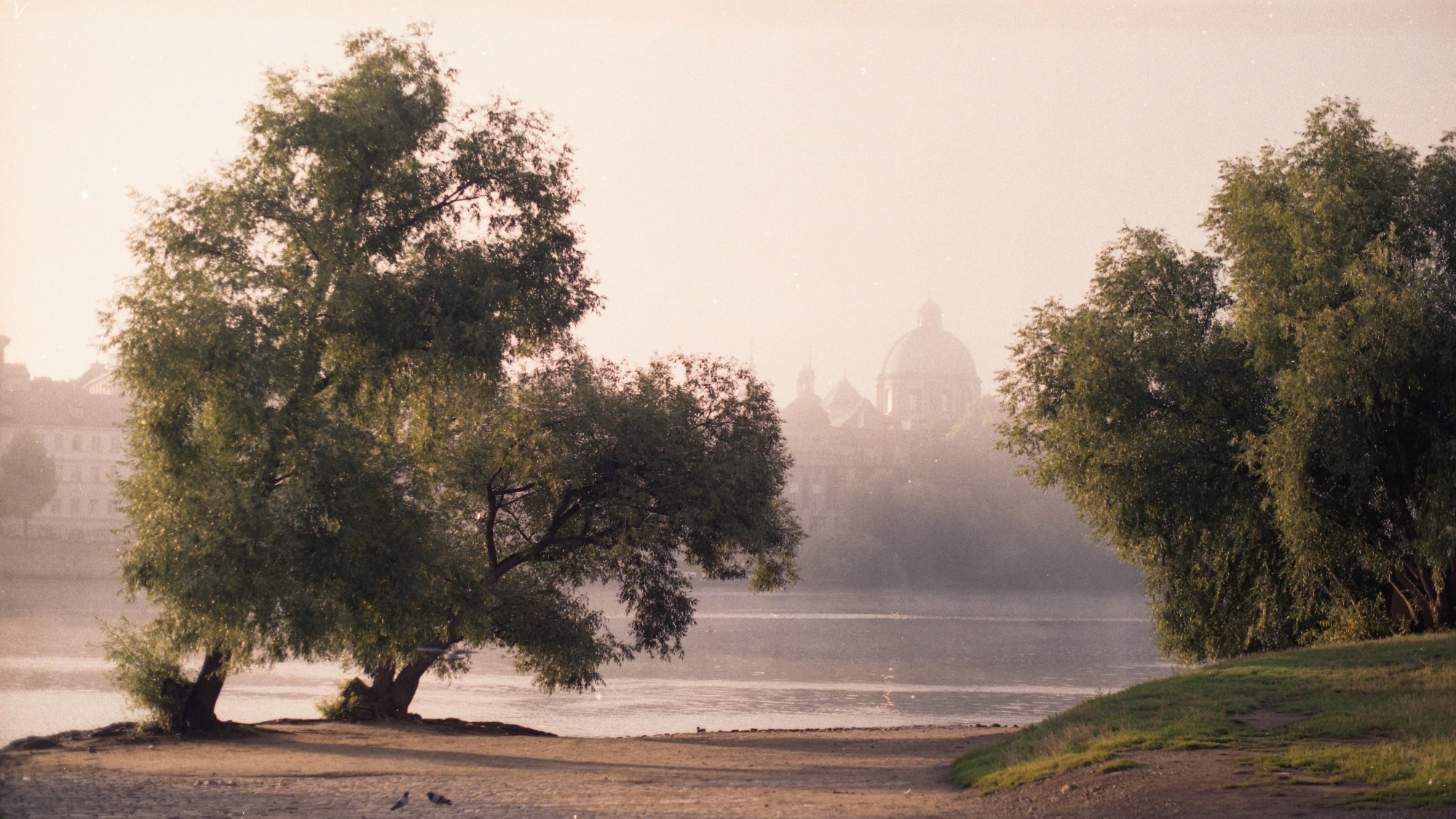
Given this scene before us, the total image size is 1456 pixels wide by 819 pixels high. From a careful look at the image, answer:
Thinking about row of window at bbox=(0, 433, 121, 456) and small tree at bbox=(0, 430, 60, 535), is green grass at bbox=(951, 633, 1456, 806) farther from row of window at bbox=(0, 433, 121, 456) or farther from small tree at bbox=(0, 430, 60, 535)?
row of window at bbox=(0, 433, 121, 456)

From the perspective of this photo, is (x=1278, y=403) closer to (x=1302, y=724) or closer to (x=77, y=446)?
(x=1302, y=724)

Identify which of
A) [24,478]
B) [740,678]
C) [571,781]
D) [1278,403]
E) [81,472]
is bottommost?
[740,678]

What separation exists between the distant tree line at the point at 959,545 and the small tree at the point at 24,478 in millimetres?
66991

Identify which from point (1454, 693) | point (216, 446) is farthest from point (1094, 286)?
point (216, 446)

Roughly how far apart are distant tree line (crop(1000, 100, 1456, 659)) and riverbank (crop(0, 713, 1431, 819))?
784 centimetres

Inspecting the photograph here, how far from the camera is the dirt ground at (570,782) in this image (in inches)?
554

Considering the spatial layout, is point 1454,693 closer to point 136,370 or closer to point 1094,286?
point 1094,286

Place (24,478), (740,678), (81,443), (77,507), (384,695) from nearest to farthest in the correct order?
(384,695)
(740,678)
(24,478)
(77,507)
(81,443)

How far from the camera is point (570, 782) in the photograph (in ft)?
58.4

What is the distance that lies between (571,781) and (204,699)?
967 centimetres

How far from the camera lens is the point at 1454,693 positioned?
668 inches

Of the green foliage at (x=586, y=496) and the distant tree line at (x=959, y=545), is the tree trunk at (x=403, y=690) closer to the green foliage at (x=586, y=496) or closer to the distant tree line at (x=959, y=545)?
the green foliage at (x=586, y=496)

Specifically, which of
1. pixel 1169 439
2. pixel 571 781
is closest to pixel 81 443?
pixel 1169 439

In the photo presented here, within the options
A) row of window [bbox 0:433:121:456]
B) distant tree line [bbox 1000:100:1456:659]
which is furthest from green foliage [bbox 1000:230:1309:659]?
row of window [bbox 0:433:121:456]
